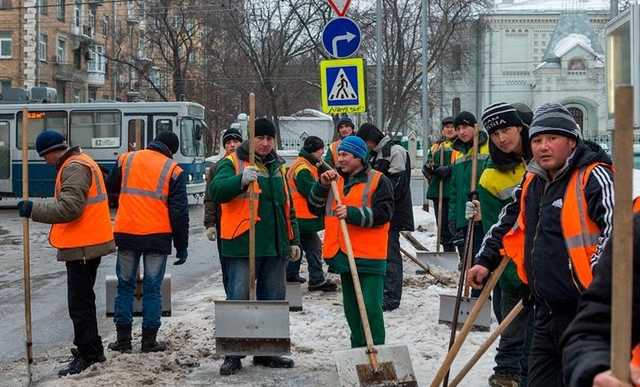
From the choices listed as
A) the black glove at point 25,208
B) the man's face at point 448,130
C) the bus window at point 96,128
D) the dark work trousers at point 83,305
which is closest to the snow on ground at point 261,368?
the dark work trousers at point 83,305

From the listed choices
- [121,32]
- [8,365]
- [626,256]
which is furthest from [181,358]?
[121,32]

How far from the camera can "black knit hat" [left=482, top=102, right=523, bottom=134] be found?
555cm

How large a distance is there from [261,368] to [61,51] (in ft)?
167

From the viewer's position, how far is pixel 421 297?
377 inches

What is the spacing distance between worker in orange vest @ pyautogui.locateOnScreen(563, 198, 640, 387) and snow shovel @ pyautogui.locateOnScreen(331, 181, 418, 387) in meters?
3.16

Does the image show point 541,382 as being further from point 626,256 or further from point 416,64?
point 416,64

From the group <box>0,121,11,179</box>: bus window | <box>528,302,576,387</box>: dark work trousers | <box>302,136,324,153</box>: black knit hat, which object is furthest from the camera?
<box>0,121,11,179</box>: bus window

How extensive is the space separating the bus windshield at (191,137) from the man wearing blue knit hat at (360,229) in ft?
65.2

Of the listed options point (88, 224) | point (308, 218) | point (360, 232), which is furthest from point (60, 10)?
point (360, 232)

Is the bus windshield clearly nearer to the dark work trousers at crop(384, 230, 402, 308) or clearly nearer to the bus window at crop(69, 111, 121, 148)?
the bus window at crop(69, 111, 121, 148)

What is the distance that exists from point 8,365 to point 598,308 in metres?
5.66

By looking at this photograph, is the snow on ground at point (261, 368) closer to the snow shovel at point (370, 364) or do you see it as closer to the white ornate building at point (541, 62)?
the snow shovel at point (370, 364)

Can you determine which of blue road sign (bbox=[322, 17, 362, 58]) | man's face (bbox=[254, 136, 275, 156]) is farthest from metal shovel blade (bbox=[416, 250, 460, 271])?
man's face (bbox=[254, 136, 275, 156])

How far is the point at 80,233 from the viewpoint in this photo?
662 cm
